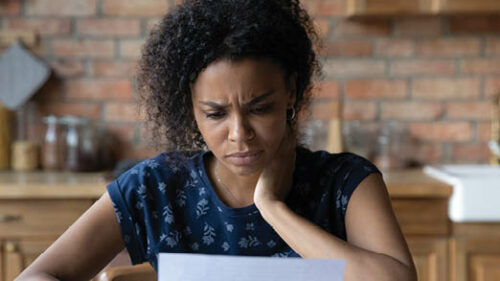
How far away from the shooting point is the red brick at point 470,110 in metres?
2.46

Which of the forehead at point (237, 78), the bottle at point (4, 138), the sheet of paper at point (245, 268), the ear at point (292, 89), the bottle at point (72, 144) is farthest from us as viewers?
the bottle at point (4, 138)

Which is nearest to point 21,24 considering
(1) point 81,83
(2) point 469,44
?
(1) point 81,83

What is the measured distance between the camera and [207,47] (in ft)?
3.33

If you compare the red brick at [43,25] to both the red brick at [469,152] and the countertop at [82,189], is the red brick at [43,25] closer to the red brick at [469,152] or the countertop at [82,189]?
the countertop at [82,189]

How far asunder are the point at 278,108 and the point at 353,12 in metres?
1.31

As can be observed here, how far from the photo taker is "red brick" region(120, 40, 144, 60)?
2.47 meters

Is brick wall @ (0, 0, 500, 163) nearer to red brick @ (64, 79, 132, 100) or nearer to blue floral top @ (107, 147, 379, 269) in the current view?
red brick @ (64, 79, 132, 100)

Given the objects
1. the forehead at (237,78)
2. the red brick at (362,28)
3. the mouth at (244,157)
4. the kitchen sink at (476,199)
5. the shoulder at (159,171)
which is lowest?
the kitchen sink at (476,199)

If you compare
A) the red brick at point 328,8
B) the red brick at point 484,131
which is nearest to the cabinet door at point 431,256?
the red brick at point 484,131

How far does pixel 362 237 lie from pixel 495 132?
160cm

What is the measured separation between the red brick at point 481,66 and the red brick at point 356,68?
349 millimetres

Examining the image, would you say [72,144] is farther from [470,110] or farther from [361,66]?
[470,110]

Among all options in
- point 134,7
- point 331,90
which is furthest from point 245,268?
point 134,7

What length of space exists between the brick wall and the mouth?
1468 millimetres
